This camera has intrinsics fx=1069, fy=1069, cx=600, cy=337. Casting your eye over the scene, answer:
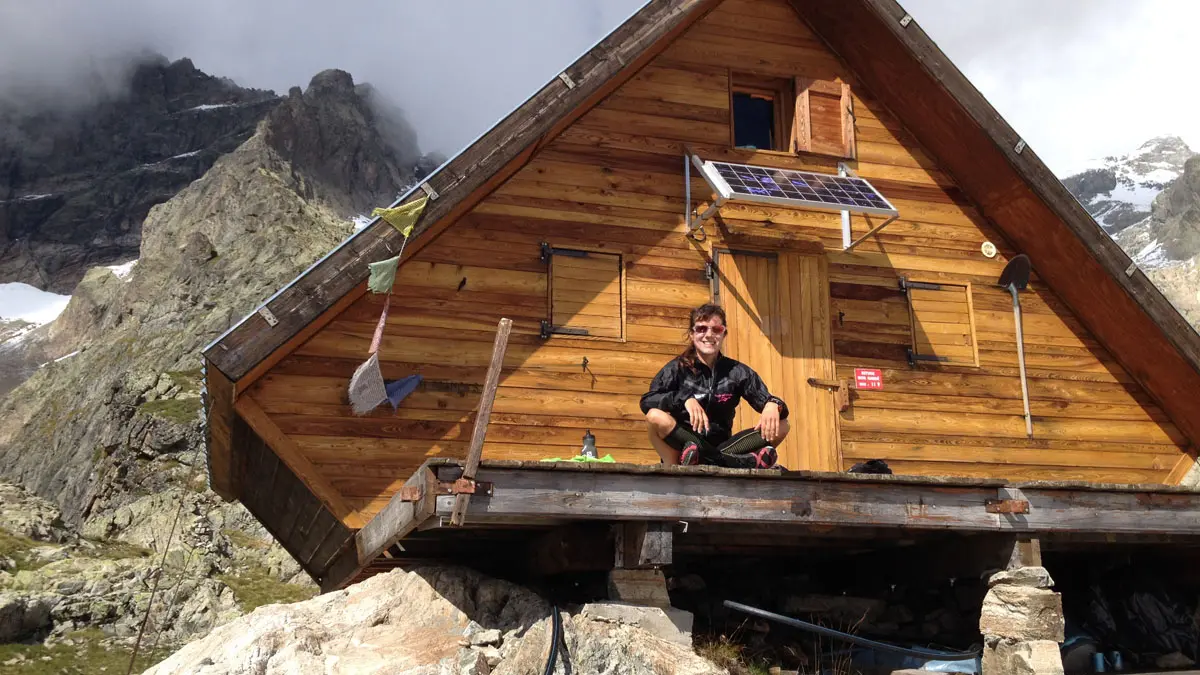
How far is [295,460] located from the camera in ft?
27.9

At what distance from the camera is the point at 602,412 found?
955cm

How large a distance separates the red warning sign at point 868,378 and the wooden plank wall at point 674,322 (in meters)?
0.12

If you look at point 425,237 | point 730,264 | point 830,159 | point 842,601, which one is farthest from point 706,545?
point 830,159

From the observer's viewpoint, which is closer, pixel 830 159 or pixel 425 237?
pixel 425 237

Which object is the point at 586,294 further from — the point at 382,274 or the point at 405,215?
the point at 382,274

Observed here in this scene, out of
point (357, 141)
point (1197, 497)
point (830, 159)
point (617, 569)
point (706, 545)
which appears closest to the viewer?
point (617, 569)

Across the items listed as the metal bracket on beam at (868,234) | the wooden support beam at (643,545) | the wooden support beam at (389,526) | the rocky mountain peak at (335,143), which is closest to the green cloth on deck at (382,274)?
the wooden support beam at (389,526)

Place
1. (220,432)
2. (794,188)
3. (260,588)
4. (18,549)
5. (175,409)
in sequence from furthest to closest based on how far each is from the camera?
(175,409) < (260,588) < (18,549) < (794,188) < (220,432)

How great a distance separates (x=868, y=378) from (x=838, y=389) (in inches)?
14.2

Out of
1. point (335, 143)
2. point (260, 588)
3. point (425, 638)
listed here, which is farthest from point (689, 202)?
point (335, 143)

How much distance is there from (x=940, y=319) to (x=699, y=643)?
489cm

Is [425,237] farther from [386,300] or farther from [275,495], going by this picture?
[275,495]

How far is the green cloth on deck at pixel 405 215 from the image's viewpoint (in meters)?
8.38

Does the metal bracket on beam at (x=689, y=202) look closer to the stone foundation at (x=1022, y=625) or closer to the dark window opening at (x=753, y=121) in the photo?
the dark window opening at (x=753, y=121)
